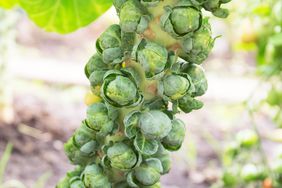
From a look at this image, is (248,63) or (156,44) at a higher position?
(156,44)

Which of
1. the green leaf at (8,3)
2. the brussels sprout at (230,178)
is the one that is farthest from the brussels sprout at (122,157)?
the brussels sprout at (230,178)

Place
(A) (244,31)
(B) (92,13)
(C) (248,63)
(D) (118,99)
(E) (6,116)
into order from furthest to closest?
1. (C) (248,63)
2. (E) (6,116)
3. (A) (244,31)
4. (B) (92,13)
5. (D) (118,99)

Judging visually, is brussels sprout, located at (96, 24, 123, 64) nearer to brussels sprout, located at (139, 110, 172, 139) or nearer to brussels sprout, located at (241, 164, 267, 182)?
A: brussels sprout, located at (139, 110, 172, 139)

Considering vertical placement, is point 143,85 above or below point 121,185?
above

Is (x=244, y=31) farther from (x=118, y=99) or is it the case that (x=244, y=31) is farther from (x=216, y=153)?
(x=118, y=99)

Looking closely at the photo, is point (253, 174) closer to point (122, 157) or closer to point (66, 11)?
point (66, 11)

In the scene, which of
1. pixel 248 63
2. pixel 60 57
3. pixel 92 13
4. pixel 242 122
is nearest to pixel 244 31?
pixel 92 13

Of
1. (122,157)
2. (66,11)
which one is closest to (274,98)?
(66,11)
